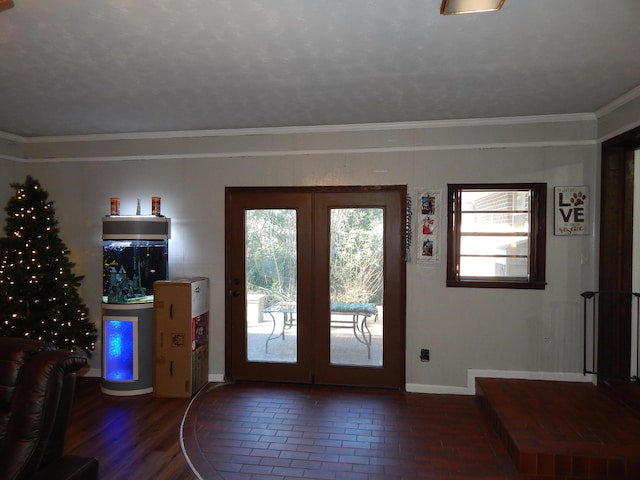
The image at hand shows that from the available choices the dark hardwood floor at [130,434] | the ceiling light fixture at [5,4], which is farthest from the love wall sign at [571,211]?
the ceiling light fixture at [5,4]

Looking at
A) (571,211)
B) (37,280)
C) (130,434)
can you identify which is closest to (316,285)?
(130,434)

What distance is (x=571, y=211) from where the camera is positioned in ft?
13.0

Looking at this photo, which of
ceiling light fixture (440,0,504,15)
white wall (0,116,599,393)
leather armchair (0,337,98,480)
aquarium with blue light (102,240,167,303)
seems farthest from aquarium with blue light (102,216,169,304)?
ceiling light fixture (440,0,504,15)

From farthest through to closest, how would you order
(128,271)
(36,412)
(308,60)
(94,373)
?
(94,373) → (128,271) → (308,60) → (36,412)

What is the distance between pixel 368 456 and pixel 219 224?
2.73 metres

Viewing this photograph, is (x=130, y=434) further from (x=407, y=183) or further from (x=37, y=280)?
(x=407, y=183)

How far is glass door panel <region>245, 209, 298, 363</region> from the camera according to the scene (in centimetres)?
447

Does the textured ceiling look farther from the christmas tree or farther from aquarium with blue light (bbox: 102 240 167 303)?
aquarium with blue light (bbox: 102 240 167 303)

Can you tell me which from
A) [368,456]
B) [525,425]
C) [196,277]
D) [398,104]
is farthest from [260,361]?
[398,104]

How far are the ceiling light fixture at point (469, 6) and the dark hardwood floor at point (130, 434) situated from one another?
314 centimetres

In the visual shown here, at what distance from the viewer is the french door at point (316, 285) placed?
4.29 meters

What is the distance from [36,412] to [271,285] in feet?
9.01

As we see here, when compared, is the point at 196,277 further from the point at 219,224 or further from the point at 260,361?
the point at 260,361

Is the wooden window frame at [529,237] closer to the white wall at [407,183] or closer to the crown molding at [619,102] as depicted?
the white wall at [407,183]
